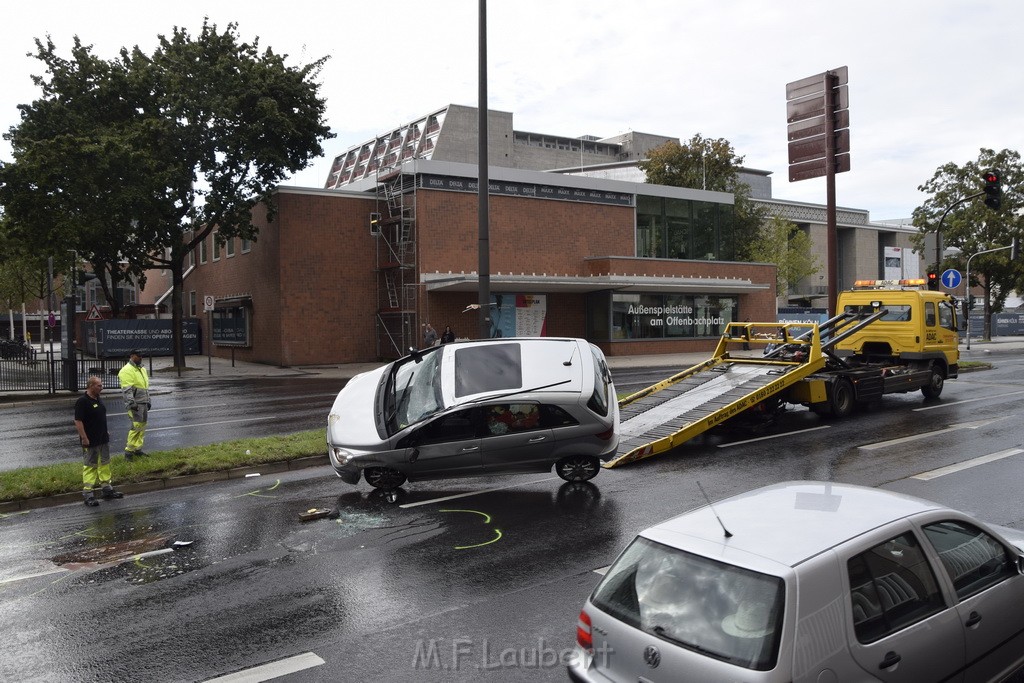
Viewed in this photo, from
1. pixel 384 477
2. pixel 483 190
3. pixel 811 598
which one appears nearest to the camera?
pixel 811 598

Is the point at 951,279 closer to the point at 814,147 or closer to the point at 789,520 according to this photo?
the point at 814,147

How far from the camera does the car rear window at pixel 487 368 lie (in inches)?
387

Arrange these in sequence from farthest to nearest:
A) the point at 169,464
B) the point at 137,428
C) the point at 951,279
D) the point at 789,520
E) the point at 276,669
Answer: the point at 951,279
the point at 137,428
the point at 169,464
the point at 276,669
the point at 789,520

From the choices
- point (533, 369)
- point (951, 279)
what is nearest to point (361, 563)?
point (533, 369)

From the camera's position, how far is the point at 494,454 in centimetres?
961

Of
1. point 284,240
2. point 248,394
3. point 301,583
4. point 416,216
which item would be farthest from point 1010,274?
point 301,583

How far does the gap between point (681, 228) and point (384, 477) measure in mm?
34211

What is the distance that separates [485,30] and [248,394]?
13.5m

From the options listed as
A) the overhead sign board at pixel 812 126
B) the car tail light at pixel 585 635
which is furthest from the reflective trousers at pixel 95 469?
the overhead sign board at pixel 812 126

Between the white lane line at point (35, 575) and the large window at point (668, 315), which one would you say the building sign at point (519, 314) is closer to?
the large window at point (668, 315)

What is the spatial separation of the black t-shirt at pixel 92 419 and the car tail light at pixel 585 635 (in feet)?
26.6

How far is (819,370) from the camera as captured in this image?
50.6 feet

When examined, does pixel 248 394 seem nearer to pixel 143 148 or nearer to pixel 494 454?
pixel 143 148

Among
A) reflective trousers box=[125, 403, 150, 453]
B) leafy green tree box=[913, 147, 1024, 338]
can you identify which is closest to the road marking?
reflective trousers box=[125, 403, 150, 453]
